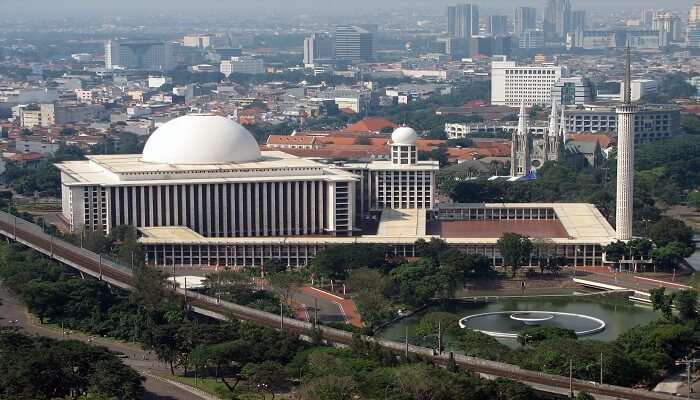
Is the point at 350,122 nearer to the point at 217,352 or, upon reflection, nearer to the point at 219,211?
the point at 219,211

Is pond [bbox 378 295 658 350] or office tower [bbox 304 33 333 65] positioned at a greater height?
office tower [bbox 304 33 333 65]

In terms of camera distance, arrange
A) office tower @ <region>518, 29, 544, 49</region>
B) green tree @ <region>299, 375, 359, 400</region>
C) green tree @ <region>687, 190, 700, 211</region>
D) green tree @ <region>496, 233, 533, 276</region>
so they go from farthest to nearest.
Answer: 1. office tower @ <region>518, 29, 544, 49</region>
2. green tree @ <region>687, 190, 700, 211</region>
3. green tree @ <region>496, 233, 533, 276</region>
4. green tree @ <region>299, 375, 359, 400</region>

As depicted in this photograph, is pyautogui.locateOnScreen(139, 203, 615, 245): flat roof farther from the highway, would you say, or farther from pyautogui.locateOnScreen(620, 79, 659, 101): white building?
pyautogui.locateOnScreen(620, 79, 659, 101): white building

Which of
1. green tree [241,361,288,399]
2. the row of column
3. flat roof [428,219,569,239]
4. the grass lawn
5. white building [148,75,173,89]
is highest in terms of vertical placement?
white building [148,75,173,89]

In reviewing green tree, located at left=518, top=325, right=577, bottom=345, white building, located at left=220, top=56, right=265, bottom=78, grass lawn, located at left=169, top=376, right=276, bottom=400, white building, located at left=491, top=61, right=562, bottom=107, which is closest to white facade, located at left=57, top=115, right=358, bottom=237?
green tree, located at left=518, top=325, right=577, bottom=345

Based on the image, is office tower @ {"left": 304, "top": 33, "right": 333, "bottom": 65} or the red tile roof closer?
the red tile roof

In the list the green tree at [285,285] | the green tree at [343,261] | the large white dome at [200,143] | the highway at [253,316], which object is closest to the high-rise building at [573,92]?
the large white dome at [200,143]

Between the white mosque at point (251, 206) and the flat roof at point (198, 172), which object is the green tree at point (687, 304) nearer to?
the white mosque at point (251, 206)

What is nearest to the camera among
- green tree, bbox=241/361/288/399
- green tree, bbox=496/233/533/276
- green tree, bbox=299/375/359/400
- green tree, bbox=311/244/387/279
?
green tree, bbox=299/375/359/400
